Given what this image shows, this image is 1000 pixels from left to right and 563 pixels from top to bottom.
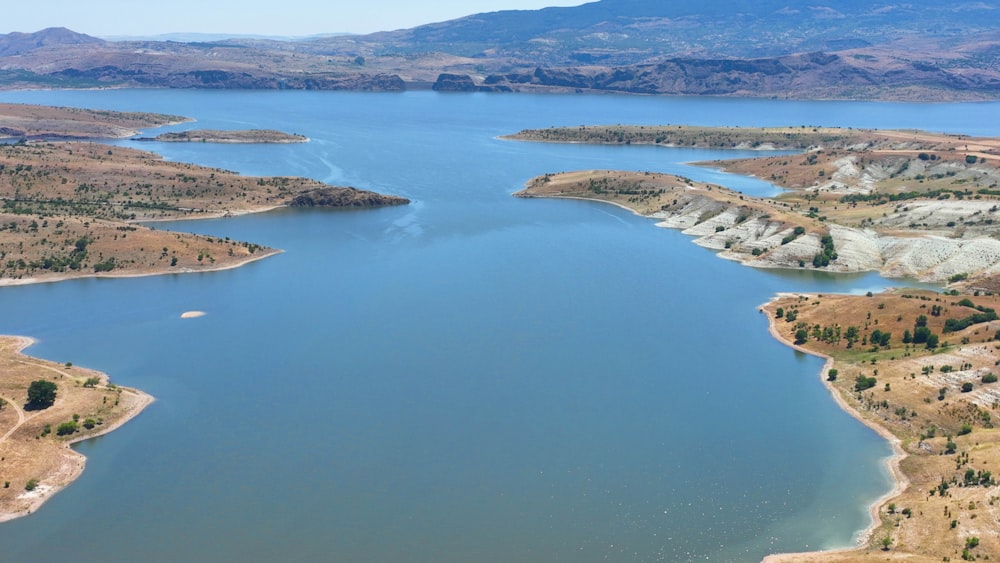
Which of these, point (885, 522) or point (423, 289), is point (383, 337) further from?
point (885, 522)

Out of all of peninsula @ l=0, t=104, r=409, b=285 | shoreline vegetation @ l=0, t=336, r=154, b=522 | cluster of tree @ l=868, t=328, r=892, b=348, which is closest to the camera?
shoreline vegetation @ l=0, t=336, r=154, b=522

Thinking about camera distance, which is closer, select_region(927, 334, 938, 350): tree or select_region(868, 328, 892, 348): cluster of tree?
select_region(927, 334, 938, 350): tree

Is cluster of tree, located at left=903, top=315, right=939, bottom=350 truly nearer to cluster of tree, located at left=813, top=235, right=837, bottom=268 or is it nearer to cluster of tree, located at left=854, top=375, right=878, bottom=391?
cluster of tree, located at left=854, top=375, right=878, bottom=391

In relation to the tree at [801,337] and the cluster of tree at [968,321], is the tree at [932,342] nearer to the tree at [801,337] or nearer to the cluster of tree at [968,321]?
the cluster of tree at [968,321]

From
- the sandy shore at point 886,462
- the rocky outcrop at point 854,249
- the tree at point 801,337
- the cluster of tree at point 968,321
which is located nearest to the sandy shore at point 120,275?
the rocky outcrop at point 854,249

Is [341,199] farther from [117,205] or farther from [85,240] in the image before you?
[85,240]

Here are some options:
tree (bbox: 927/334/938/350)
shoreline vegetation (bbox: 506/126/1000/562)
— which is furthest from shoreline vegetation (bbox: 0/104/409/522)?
tree (bbox: 927/334/938/350)

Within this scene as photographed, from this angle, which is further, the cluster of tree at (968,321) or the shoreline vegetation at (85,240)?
the cluster of tree at (968,321)

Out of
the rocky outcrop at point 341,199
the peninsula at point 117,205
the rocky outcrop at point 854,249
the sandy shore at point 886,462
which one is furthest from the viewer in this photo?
the rocky outcrop at point 341,199
